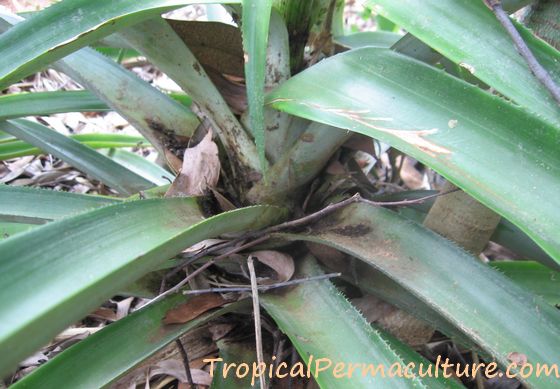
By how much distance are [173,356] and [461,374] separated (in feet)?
1.33

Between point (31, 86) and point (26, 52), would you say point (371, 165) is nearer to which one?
point (26, 52)

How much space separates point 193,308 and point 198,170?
18 cm

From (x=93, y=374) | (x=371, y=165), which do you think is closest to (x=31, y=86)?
(x=371, y=165)

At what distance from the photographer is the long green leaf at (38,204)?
65 cm

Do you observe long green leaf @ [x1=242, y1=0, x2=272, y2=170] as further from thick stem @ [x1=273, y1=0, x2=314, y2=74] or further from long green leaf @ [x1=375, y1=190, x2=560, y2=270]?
long green leaf @ [x1=375, y1=190, x2=560, y2=270]

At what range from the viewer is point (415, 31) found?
1.61 feet

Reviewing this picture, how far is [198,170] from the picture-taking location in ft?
2.20

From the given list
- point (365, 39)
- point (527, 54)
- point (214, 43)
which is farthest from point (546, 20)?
point (214, 43)

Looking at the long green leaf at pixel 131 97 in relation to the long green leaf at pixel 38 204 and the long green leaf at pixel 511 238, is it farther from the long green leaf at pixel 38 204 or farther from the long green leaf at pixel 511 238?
the long green leaf at pixel 511 238

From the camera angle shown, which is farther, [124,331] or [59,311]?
[124,331]

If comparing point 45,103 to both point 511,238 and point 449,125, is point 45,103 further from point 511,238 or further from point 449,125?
point 511,238

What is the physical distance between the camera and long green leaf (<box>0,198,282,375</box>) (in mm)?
320

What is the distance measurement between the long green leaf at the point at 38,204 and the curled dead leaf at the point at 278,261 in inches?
8.0

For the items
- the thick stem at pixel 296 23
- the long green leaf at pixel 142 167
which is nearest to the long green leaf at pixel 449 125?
the thick stem at pixel 296 23
